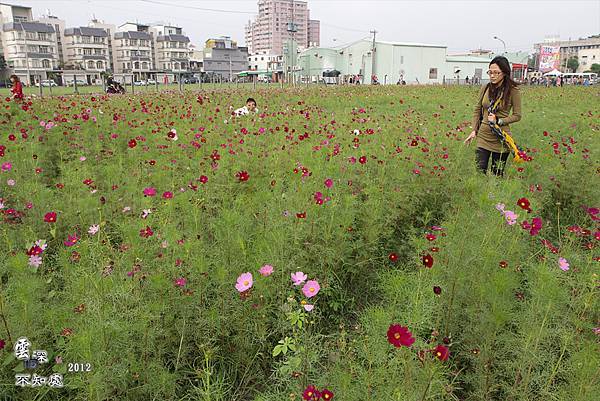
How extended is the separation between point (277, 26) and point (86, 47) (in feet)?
216

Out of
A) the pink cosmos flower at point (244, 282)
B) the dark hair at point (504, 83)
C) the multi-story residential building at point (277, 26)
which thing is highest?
the multi-story residential building at point (277, 26)

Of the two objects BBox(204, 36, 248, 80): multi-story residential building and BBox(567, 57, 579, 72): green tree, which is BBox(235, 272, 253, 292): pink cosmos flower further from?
BBox(567, 57, 579, 72): green tree

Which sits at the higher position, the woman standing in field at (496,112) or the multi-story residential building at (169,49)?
the multi-story residential building at (169,49)

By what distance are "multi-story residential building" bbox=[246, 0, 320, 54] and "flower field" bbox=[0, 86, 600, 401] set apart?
124 meters

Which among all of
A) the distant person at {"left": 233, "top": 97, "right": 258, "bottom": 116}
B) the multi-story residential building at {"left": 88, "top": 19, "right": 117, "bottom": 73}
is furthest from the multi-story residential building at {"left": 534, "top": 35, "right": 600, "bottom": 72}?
the distant person at {"left": 233, "top": 97, "right": 258, "bottom": 116}

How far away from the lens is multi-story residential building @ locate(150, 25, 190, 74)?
276 ft

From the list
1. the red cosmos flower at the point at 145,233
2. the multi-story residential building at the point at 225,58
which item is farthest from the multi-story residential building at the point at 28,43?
the red cosmos flower at the point at 145,233

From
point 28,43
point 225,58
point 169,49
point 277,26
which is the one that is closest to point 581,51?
point 277,26

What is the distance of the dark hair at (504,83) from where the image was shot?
13.1ft

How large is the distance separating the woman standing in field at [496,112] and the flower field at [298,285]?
9.9 inches

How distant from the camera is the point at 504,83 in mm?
4125

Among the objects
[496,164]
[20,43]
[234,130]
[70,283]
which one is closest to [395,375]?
[70,283]

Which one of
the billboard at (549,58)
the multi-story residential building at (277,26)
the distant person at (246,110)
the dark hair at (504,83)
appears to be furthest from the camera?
the multi-story residential building at (277,26)

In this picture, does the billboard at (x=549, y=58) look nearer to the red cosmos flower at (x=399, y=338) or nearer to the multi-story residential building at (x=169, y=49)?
the red cosmos flower at (x=399, y=338)
